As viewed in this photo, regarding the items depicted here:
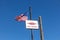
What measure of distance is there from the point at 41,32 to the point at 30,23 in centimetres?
675

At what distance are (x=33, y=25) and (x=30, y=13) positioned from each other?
928cm

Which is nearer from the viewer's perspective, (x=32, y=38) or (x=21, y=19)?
(x=32, y=38)

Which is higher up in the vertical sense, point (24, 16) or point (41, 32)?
point (24, 16)

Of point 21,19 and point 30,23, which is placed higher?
point 21,19

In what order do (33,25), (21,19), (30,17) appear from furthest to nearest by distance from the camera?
(21,19) → (30,17) → (33,25)

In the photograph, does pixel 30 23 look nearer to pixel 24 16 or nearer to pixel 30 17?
pixel 30 17

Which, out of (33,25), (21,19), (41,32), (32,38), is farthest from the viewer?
(21,19)

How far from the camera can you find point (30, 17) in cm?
3225

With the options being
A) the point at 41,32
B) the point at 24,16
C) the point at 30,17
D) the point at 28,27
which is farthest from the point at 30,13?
the point at 41,32

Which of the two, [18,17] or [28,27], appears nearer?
[28,27]

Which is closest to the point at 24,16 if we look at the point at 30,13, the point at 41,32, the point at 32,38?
the point at 30,13

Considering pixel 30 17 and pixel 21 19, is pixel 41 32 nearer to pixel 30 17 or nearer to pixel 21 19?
pixel 30 17

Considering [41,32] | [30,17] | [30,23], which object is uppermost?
[30,17]

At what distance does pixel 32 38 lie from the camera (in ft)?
96.1
